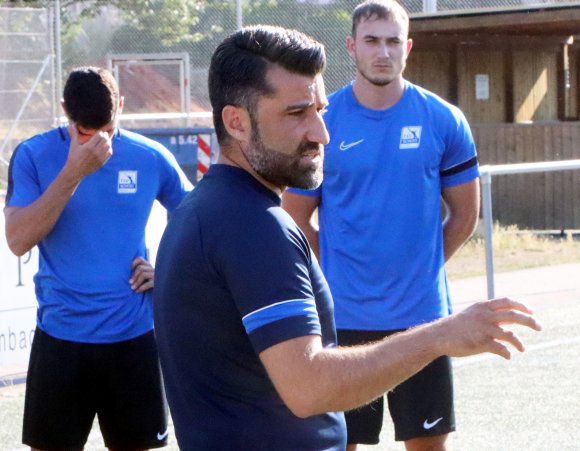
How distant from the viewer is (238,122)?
2779mm

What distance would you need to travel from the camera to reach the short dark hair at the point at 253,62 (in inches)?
108

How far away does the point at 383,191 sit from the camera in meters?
4.98

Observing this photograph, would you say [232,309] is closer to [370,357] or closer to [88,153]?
[370,357]

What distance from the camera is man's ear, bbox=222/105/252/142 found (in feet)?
9.07

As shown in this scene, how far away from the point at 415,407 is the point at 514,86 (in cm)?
1499

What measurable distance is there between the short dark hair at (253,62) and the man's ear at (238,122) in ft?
0.04

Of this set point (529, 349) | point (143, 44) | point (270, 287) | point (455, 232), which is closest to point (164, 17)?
point (143, 44)

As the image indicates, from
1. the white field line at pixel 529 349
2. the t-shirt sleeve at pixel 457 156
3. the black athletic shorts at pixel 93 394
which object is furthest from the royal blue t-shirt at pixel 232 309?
the white field line at pixel 529 349

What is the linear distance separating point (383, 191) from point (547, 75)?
15764mm

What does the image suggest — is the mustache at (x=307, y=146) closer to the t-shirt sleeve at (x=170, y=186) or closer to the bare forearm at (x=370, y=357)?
the bare forearm at (x=370, y=357)

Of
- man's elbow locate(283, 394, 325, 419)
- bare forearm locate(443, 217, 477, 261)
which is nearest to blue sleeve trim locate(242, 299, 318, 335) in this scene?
man's elbow locate(283, 394, 325, 419)

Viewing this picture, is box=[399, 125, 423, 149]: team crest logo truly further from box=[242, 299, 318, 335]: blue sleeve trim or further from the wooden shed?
the wooden shed

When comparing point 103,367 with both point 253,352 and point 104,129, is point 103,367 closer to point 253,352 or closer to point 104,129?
point 104,129

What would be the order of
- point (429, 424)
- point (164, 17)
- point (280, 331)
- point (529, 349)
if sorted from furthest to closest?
point (164, 17) < point (529, 349) < point (429, 424) < point (280, 331)
